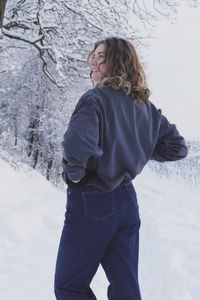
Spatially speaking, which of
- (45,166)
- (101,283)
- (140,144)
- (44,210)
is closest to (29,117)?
(45,166)

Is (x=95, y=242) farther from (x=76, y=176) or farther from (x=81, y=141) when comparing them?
(x=81, y=141)

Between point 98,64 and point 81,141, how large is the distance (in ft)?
1.78

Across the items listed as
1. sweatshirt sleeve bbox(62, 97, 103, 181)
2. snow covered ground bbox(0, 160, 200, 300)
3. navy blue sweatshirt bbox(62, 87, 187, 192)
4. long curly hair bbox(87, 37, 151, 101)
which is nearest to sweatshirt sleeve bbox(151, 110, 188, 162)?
navy blue sweatshirt bbox(62, 87, 187, 192)

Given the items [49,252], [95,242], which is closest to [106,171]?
[95,242]

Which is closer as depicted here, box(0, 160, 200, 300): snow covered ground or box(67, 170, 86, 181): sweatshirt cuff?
box(67, 170, 86, 181): sweatshirt cuff

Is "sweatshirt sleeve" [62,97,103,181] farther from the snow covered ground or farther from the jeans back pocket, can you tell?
the snow covered ground

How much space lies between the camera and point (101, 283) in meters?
3.36

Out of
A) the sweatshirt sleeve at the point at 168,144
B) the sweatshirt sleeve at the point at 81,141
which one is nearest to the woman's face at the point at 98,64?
the sweatshirt sleeve at the point at 81,141

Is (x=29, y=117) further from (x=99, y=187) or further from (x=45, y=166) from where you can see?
(x=99, y=187)

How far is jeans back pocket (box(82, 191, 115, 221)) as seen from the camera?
1.55 metres

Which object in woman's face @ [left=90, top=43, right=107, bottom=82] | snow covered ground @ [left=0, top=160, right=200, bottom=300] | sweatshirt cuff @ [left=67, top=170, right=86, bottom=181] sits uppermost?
woman's face @ [left=90, top=43, right=107, bottom=82]

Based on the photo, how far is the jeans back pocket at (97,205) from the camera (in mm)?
1547

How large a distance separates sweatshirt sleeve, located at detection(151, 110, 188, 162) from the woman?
11 cm

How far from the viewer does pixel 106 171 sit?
5.09 feet
